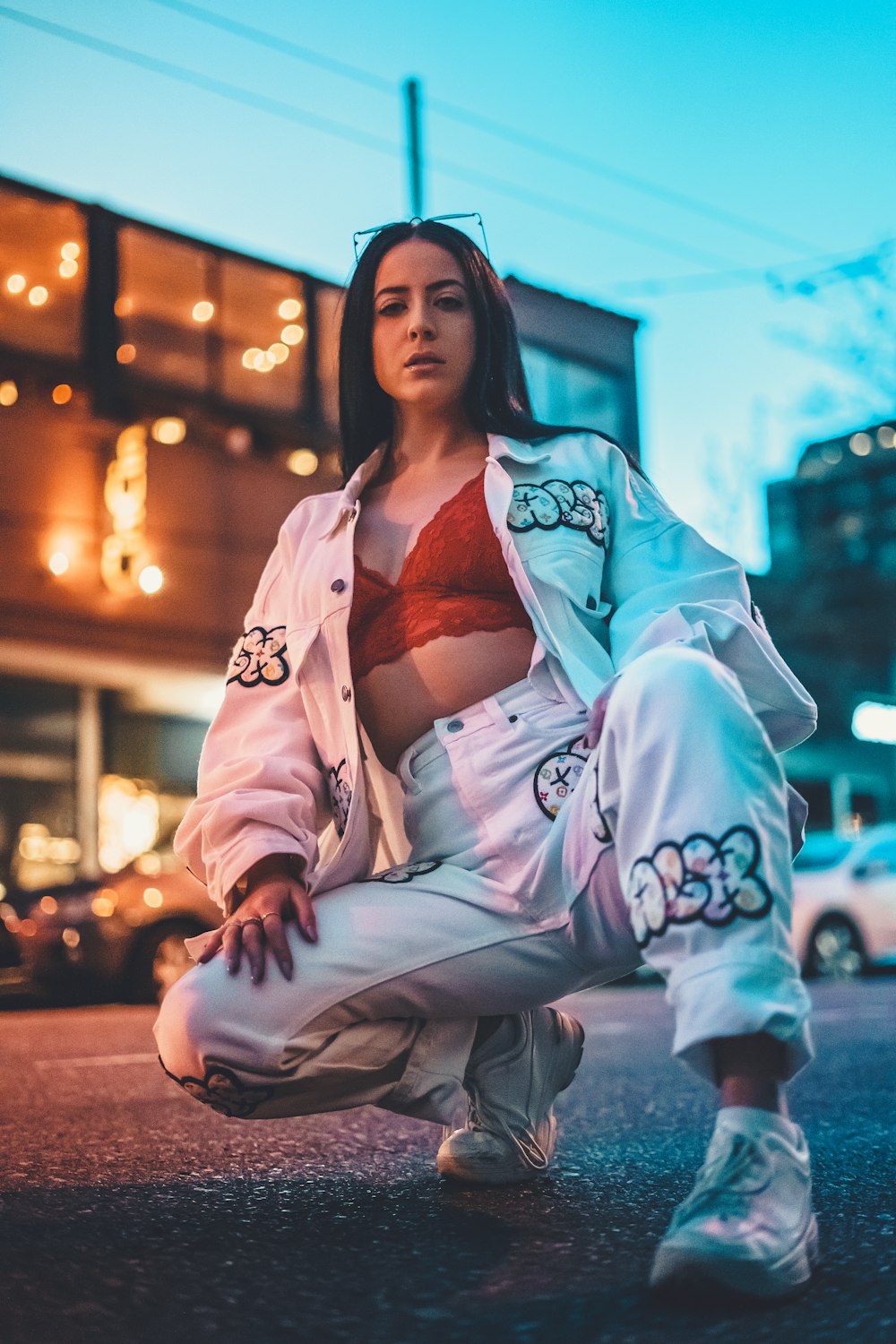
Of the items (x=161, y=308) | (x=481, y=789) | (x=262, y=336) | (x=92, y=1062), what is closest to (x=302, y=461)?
(x=262, y=336)

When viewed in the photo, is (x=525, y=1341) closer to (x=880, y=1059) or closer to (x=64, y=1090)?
(x=64, y=1090)

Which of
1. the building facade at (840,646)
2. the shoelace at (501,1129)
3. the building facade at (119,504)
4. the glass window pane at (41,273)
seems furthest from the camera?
the building facade at (840,646)

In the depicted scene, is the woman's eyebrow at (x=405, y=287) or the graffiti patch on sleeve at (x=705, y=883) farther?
the woman's eyebrow at (x=405, y=287)

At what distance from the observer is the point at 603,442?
2764mm

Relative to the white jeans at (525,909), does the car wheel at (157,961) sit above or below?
below

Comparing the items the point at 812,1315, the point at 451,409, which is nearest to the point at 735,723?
the point at 812,1315

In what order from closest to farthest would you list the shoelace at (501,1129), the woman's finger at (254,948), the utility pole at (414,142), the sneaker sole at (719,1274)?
the sneaker sole at (719,1274) → the woman's finger at (254,948) → the shoelace at (501,1129) → the utility pole at (414,142)

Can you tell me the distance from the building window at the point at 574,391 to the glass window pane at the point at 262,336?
151 inches

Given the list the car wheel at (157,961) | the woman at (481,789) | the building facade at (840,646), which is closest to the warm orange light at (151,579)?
the car wheel at (157,961)

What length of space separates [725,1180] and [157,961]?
371 inches

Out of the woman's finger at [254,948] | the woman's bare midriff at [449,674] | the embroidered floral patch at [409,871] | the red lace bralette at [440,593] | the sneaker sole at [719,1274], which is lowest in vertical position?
the sneaker sole at [719,1274]

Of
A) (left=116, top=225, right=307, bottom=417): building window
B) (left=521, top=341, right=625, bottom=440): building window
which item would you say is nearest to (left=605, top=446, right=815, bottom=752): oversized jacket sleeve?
(left=116, top=225, right=307, bottom=417): building window

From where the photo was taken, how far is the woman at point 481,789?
1.75m

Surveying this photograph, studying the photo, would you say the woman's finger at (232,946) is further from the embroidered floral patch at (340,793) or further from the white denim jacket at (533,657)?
the embroidered floral patch at (340,793)
